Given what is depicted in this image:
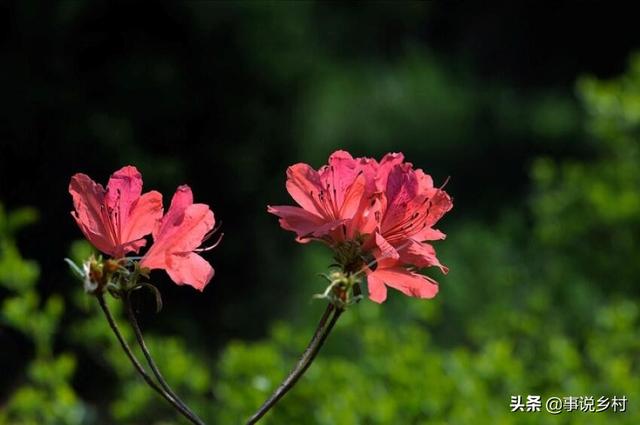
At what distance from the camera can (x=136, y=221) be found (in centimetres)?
164

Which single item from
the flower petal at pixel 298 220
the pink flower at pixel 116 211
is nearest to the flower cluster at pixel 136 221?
the pink flower at pixel 116 211

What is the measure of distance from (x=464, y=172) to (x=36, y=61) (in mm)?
5419

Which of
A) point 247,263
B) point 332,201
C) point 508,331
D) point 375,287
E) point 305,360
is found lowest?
point 305,360

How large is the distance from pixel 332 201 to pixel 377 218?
8cm

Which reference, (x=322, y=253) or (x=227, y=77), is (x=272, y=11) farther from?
(x=322, y=253)

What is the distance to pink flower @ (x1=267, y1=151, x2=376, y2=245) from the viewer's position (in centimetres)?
164

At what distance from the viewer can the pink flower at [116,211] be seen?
1.63 meters

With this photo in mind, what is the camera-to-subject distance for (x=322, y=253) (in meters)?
6.77

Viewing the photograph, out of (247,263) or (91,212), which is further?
(247,263)

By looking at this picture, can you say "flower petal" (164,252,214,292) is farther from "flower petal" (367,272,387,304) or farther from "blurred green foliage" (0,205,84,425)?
"blurred green foliage" (0,205,84,425)

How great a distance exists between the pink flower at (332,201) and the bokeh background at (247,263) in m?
1.58

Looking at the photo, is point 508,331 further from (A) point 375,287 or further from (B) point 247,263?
(A) point 375,287

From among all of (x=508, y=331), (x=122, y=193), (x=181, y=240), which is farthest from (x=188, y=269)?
(x=508, y=331)

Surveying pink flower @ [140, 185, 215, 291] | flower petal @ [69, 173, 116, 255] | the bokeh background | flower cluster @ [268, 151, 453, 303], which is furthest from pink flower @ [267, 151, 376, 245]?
the bokeh background
